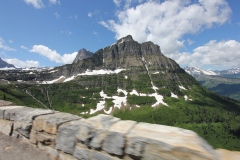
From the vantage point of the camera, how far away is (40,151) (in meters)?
6.41

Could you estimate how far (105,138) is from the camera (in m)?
4.95

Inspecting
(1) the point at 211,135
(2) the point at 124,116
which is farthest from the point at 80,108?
(1) the point at 211,135

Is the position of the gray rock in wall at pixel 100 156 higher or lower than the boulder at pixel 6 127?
lower

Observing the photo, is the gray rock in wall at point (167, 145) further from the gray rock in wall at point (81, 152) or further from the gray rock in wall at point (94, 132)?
the gray rock in wall at point (81, 152)

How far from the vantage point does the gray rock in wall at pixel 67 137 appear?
5.58 meters

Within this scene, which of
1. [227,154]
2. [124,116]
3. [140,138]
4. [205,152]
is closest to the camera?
[205,152]

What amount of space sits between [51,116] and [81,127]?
1.89 m

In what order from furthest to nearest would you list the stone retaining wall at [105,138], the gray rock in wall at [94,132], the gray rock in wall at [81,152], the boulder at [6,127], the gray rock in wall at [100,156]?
1. the boulder at [6,127]
2. the gray rock in wall at [81,152]
3. the gray rock in wall at [94,132]
4. the gray rock in wall at [100,156]
5. the stone retaining wall at [105,138]

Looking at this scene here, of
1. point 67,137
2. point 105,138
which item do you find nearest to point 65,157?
point 67,137

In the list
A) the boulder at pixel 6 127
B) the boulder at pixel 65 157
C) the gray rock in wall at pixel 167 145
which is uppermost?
the gray rock in wall at pixel 167 145

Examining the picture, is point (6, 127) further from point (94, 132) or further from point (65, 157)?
point (94, 132)

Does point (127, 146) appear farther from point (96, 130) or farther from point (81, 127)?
point (81, 127)

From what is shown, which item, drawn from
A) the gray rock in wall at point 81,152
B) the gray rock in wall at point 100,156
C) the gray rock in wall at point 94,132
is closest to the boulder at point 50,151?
the gray rock in wall at point 81,152

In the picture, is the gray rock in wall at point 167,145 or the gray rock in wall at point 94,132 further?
the gray rock in wall at point 94,132
